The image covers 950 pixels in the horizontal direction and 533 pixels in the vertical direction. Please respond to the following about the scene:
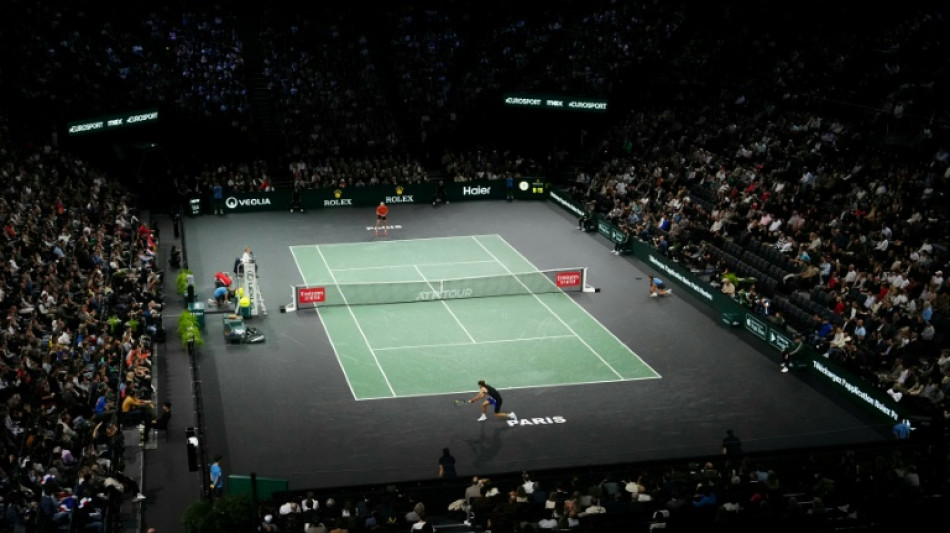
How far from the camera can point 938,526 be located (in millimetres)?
23547

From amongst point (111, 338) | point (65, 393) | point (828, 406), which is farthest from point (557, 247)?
point (65, 393)

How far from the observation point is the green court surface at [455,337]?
34.0 metres

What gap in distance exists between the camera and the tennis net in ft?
132

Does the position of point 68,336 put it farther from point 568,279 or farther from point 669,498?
point 568,279

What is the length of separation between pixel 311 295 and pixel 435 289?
4521 mm

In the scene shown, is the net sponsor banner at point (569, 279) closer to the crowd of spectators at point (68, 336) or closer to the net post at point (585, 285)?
the net post at point (585, 285)

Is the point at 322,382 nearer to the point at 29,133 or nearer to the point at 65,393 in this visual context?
the point at 65,393

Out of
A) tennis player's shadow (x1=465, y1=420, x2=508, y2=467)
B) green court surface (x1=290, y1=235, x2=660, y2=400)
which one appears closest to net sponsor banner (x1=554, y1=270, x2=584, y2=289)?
green court surface (x1=290, y1=235, x2=660, y2=400)

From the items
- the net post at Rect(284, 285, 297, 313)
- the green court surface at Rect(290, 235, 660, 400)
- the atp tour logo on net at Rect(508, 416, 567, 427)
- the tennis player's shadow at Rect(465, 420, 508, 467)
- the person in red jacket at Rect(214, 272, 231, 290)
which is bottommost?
the tennis player's shadow at Rect(465, 420, 508, 467)

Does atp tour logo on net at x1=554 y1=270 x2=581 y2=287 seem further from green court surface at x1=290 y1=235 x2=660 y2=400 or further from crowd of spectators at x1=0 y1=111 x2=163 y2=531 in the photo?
crowd of spectators at x1=0 y1=111 x2=163 y2=531

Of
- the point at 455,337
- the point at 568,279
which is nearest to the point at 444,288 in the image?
the point at 455,337

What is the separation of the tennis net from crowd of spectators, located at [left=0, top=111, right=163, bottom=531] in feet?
18.2

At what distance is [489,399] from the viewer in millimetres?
31297

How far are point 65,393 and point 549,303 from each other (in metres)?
18.5
